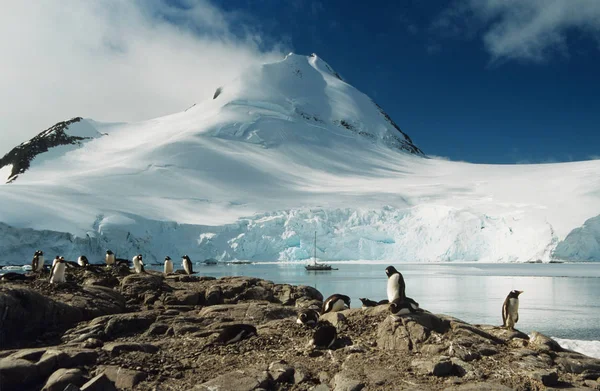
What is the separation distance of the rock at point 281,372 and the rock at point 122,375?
5.62ft

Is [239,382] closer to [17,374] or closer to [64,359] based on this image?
[64,359]

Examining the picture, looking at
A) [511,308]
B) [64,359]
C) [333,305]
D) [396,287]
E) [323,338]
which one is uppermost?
[396,287]

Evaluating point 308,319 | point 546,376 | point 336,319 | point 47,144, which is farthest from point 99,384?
point 47,144

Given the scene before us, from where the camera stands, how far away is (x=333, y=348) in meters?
7.47

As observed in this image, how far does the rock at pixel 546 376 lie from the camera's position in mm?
6070

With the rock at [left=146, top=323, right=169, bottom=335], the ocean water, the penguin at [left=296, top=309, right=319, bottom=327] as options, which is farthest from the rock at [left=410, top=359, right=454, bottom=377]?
the ocean water

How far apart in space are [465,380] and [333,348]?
2008 mm

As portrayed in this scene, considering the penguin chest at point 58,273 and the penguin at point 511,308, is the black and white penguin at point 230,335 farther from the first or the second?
the penguin chest at point 58,273

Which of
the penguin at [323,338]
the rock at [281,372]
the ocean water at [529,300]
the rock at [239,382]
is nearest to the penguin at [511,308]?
the penguin at [323,338]

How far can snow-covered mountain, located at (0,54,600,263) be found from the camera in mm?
49188

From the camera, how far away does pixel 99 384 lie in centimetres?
639

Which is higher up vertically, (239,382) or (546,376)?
(546,376)

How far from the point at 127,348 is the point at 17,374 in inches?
59.6

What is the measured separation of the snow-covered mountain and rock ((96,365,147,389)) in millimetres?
43192
